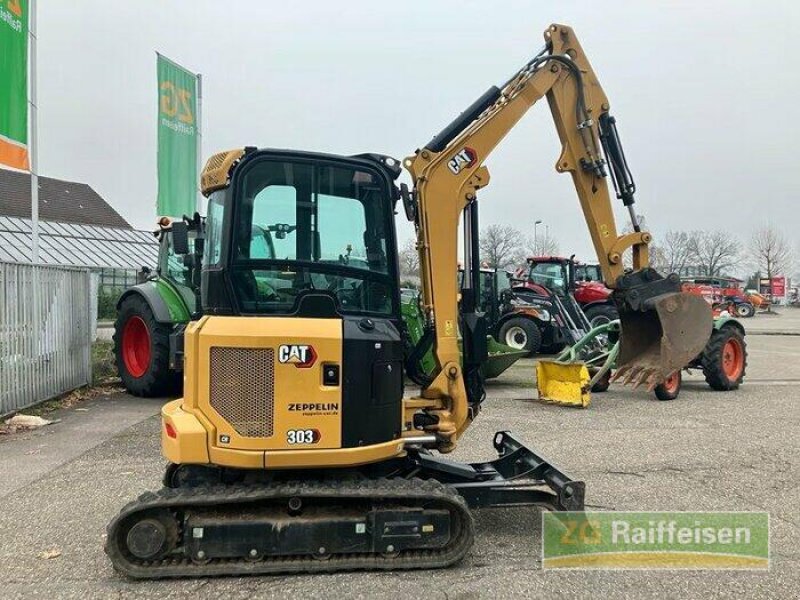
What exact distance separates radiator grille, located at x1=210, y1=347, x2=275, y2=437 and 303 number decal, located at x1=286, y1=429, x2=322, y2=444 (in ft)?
0.40

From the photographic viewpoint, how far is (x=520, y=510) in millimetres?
5156

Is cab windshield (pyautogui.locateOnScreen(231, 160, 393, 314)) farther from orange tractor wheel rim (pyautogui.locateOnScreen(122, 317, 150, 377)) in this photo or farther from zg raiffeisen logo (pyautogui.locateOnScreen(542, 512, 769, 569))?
orange tractor wheel rim (pyautogui.locateOnScreen(122, 317, 150, 377))

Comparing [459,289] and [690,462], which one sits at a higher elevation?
[459,289]

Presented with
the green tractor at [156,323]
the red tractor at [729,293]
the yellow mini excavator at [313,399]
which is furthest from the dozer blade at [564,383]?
the red tractor at [729,293]

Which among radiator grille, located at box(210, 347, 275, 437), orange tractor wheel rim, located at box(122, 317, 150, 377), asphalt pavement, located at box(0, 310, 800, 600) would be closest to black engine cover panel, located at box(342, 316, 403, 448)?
radiator grille, located at box(210, 347, 275, 437)

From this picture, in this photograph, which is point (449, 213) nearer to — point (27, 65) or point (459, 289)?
point (459, 289)

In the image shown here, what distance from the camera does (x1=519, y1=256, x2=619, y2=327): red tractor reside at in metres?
17.2

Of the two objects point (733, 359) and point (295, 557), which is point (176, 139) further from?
point (295, 557)

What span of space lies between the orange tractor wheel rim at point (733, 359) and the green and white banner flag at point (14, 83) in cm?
1272

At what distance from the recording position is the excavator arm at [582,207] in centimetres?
477

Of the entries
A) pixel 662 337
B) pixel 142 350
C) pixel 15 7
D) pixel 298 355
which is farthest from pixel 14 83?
pixel 662 337

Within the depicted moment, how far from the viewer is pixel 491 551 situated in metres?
4.34

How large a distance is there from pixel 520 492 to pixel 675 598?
3.76 feet

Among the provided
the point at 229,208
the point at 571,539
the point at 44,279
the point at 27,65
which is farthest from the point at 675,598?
the point at 27,65
